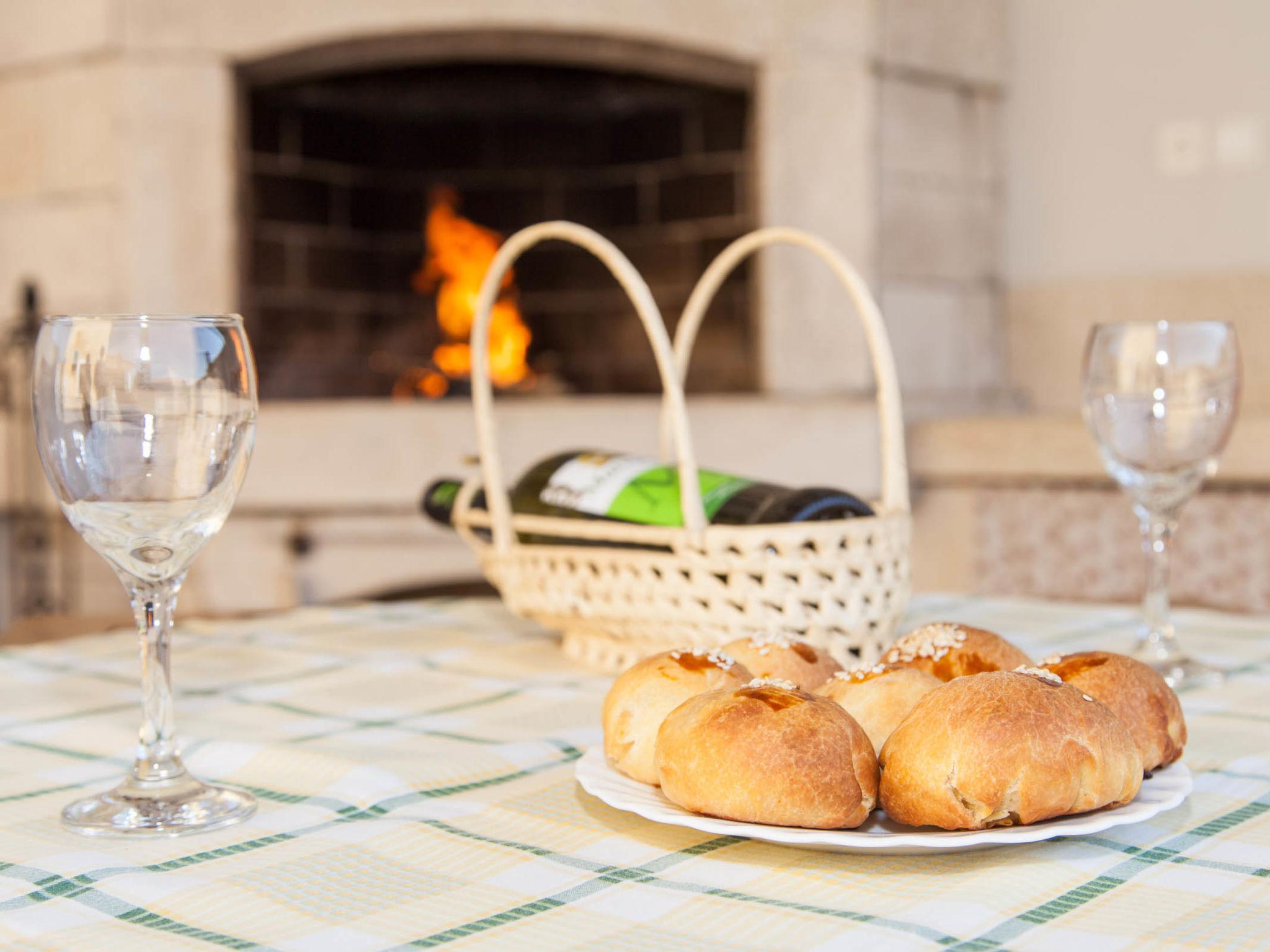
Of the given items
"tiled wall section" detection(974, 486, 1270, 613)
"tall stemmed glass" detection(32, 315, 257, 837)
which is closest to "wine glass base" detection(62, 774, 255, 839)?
"tall stemmed glass" detection(32, 315, 257, 837)

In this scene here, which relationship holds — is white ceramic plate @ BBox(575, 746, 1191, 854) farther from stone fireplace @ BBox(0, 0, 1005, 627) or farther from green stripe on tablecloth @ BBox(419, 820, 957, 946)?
stone fireplace @ BBox(0, 0, 1005, 627)

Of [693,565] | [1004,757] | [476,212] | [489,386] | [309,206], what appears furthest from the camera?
[476,212]

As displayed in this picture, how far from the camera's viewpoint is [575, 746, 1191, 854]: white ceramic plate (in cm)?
46

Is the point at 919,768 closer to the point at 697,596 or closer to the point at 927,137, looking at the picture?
the point at 697,596

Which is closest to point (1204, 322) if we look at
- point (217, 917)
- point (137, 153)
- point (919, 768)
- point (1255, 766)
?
point (1255, 766)

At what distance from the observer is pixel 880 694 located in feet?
1.74

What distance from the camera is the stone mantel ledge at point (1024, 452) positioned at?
2174 mm

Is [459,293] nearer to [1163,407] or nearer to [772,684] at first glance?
[1163,407]

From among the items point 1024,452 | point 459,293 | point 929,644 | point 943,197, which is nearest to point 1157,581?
point 929,644

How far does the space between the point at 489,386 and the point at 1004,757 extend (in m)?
0.52

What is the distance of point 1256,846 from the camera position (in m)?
0.51

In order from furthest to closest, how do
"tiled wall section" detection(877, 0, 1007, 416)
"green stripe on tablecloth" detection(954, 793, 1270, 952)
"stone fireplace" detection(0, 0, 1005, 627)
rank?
"tiled wall section" detection(877, 0, 1007, 416), "stone fireplace" detection(0, 0, 1005, 627), "green stripe on tablecloth" detection(954, 793, 1270, 952)

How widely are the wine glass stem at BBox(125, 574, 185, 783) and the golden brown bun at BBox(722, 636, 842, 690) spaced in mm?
230

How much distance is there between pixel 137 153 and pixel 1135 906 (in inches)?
93.8
